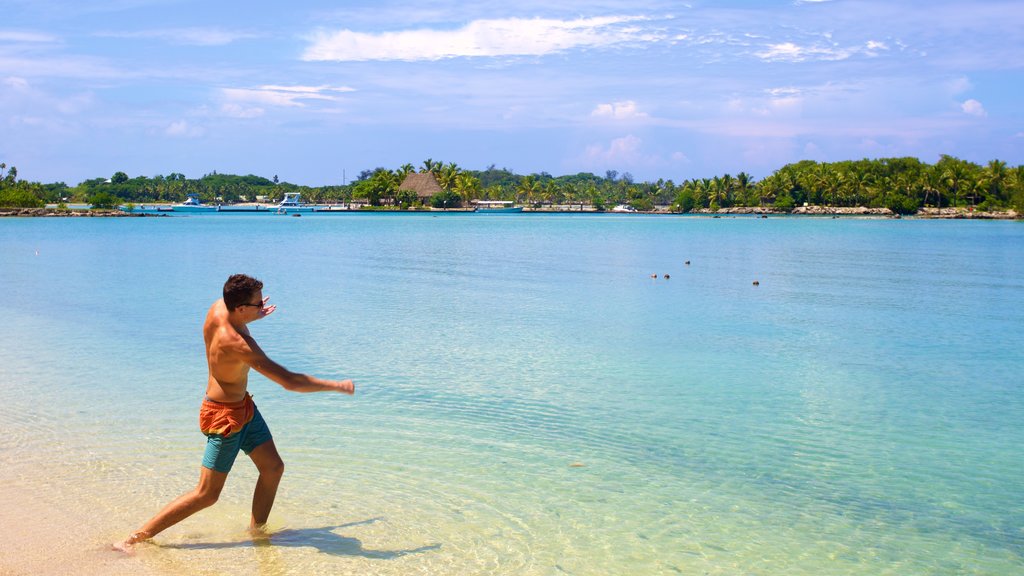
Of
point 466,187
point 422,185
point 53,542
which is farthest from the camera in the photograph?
point 466,187

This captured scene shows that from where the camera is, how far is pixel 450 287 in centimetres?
2664

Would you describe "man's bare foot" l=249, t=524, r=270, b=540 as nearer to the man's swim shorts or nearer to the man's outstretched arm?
the man's swim shorts

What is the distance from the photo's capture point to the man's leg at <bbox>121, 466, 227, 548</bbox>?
5598 millimetres

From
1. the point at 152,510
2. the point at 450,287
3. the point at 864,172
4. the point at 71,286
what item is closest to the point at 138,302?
the point at 71,286

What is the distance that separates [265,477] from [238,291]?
1.44 metres

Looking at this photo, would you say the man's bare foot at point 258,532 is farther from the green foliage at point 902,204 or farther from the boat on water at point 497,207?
the boat on water at point 497,207

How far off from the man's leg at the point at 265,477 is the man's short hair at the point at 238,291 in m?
1.06

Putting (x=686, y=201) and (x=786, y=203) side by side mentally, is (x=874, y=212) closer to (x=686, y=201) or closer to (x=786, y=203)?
(x=786, y=203)

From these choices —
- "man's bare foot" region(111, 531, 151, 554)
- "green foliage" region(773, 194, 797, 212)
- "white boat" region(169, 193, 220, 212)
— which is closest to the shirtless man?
"man's bare foot" region(111, 531, 151, 554)

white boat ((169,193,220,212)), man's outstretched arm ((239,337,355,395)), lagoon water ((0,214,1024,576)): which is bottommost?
lagoon water ((0,214,1024,576))

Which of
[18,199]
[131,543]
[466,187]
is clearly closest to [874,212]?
[466,187]

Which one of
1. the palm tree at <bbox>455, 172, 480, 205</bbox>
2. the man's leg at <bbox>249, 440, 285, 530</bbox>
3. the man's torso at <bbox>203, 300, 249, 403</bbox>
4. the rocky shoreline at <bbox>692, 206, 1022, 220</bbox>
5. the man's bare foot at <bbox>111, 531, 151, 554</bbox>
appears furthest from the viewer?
the palm tree at <bbox>455, 172, 480, 205</bbox>

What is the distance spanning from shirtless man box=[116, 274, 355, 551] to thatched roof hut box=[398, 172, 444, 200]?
152739mm

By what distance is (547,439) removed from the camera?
363 inches
